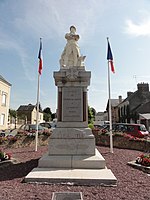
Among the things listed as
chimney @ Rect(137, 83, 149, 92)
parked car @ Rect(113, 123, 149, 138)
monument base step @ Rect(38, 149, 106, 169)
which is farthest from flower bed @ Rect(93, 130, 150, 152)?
chimney @ Rect(137, 83, 149, 92)

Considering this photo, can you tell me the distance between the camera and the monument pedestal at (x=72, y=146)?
451 centimetres

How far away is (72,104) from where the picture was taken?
696 centimetres

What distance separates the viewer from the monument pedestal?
451cm

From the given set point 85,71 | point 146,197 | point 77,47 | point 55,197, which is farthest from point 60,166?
point 77,47

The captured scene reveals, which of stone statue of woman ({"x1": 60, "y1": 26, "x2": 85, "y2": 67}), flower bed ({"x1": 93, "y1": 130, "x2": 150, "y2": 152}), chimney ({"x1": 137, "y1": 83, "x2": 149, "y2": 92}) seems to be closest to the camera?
stone statue of woman ({"x1": 60, "y1": 26, "x2": 85, "y2": 67})

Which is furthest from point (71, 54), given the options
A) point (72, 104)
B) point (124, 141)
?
point (124, 141)

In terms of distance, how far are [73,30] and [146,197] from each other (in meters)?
6.99

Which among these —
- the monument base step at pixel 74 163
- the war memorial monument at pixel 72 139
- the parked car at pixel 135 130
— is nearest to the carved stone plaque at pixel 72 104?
the war memorial monument at pixel 72 139

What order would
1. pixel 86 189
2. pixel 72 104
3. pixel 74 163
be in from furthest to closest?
pixel 72 104 < pixel 74 163 < pixel 86 189

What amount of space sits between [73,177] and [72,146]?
168 centimetres

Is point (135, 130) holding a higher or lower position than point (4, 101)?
lower

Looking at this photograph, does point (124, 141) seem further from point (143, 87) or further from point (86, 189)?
point (143, 87)

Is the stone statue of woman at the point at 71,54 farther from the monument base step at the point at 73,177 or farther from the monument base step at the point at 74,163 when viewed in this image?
the monument base step at the point at 73,177

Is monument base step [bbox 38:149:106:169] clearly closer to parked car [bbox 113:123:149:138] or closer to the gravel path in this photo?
the gravel path
